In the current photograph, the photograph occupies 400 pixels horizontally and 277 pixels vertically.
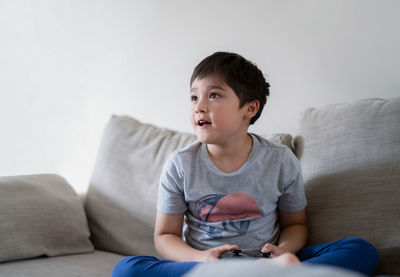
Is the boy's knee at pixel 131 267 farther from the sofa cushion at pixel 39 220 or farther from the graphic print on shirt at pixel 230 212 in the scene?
the sofa cushion at pixel 39 220

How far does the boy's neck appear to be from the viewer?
1298 mm

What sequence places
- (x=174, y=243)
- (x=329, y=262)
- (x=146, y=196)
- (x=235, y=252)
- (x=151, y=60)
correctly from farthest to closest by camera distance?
(x=151, y=60), (x=146, y=196), (x=174, y=243), (x=235, y=252), (x=329, y=262)

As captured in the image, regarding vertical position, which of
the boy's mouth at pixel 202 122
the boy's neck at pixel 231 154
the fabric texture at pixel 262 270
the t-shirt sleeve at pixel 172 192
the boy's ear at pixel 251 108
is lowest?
the t-shirt sleeve at pixel 172 192

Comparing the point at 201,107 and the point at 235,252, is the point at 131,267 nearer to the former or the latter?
the point at 235,252

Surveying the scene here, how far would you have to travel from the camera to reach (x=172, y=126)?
1.87 metres

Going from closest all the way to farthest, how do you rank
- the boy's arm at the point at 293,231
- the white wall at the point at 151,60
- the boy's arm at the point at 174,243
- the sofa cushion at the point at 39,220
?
the boy's arm at the point at 174,243, the boy's arm at the point at 293,231, the sofa cushion at the point at 39,220, the white wall at the point at 151,60

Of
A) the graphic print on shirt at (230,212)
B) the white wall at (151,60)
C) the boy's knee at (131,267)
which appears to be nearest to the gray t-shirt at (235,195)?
the graphic print on shirt at (230,212)

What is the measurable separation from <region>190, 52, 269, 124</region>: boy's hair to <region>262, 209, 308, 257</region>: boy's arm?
38cm

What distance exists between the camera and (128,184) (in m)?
1.63

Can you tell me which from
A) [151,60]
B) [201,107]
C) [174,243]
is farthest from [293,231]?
[151,60]

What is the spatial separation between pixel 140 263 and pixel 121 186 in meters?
0.59

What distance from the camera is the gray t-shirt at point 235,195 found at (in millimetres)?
1253

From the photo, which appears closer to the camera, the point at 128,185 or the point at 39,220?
the point at 39,220

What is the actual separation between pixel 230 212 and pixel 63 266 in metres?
0.57
